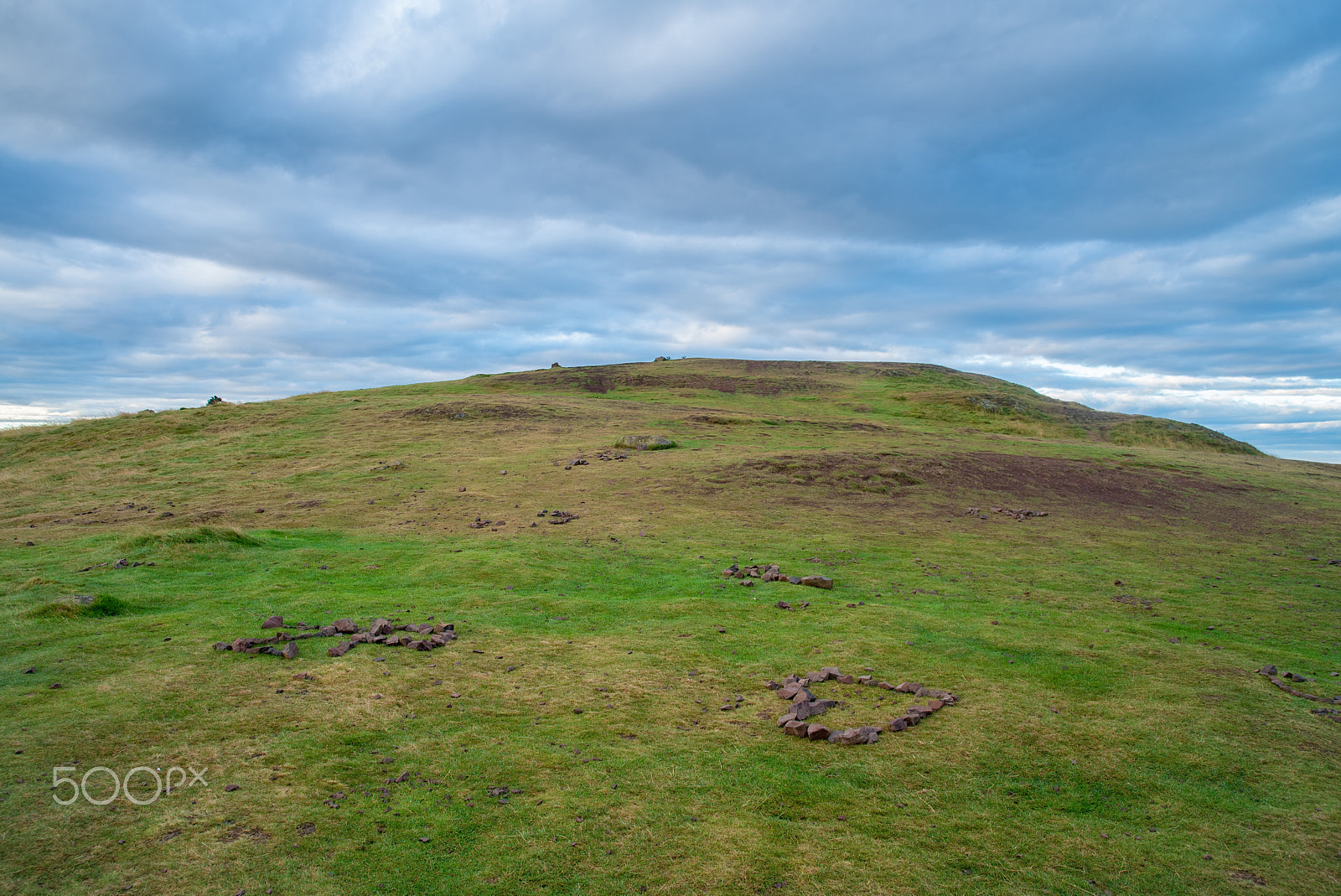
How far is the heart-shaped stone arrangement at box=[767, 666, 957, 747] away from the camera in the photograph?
8.54 m


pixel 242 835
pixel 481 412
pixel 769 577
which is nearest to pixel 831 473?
pixel 769 577

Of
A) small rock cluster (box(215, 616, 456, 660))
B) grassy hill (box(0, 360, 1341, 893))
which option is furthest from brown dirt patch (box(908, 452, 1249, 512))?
small rock cluster (box(215, 616, 456, 660))

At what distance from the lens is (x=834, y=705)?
9.61 meters

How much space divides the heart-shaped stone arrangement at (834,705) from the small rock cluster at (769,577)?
5.39 metres

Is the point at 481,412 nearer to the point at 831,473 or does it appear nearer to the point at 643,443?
the point at 643,443

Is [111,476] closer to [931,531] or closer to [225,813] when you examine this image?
[225,813]

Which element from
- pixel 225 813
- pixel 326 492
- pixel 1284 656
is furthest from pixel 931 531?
pixel 326 492

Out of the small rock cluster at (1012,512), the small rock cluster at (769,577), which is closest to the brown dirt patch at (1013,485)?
the small rock cluster at (1012,512)

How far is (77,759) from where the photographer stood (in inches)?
285

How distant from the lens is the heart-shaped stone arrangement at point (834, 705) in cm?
854

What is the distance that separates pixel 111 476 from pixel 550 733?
34888 mm

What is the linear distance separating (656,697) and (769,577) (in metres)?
7.24

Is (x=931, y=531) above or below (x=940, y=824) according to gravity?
above

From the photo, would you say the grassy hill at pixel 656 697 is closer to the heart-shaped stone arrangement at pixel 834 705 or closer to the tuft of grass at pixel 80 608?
the tuft of grass at pixel 80 608
